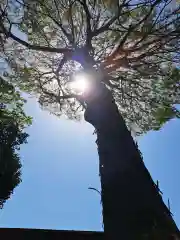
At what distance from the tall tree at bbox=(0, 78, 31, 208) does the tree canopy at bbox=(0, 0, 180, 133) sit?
1.58m

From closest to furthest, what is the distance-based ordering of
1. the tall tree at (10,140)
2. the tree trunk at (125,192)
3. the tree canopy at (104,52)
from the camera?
the tree trunk at (125,192) → the tree canopy at (104,52) → the tall tree at (10,140)

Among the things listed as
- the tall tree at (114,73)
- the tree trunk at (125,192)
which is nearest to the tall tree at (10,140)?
the tall tree at (114,73)

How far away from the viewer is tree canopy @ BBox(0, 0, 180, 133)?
6953 millimetres

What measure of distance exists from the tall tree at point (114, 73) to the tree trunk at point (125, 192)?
0.01 meters

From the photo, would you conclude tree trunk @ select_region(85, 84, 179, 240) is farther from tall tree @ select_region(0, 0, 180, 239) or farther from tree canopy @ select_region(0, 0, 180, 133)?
tree canopy @ select_region(0, 0, 180, 133)

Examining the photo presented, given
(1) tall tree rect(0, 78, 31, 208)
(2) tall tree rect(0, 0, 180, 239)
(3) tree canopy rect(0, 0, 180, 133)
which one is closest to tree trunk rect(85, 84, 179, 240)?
(2) tall tree rect(0, 0, 180, 239)

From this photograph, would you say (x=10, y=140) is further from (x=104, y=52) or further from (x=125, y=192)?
(x=125, y=192)

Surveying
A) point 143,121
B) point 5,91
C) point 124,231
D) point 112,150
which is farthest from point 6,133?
point 124,231

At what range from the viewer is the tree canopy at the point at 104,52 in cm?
695

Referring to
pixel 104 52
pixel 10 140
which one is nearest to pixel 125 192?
pixel 104 52

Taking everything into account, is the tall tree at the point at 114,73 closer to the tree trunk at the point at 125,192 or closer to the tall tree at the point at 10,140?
the tree trunk at the point at 125,192

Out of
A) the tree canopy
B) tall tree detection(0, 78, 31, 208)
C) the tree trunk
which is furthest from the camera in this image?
tall tree detection(0, 78, 31, 208)

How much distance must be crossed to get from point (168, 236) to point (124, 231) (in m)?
0.45

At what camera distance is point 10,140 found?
12.4 m
